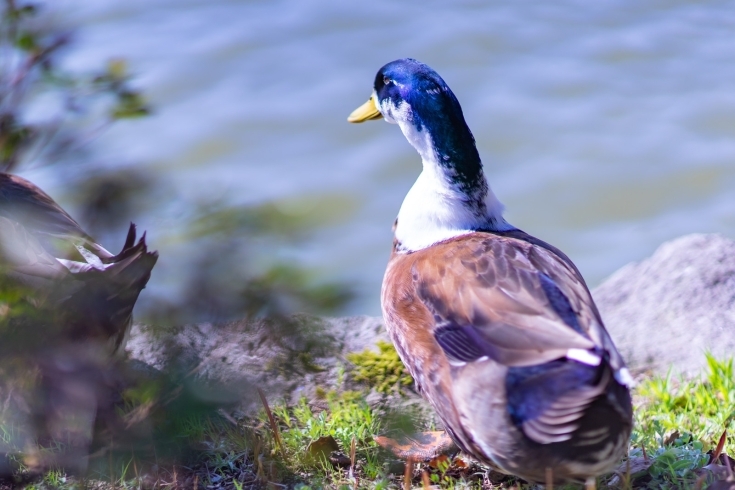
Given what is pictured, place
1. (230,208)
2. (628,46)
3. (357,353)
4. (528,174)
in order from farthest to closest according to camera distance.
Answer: (628,46)
(528,174)
(357,353)
(230,208)

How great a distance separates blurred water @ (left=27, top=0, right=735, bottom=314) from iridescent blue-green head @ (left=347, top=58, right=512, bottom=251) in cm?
278

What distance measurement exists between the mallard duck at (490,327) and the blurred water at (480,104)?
9.35 feet

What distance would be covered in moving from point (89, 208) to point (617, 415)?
60.1 inches

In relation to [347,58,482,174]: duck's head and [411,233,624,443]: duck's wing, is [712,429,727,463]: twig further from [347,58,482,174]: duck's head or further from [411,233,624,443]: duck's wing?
[347,58,482,174]: duck's head

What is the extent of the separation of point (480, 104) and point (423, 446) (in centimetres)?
524

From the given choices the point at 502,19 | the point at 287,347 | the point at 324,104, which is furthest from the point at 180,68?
the point at 287,347

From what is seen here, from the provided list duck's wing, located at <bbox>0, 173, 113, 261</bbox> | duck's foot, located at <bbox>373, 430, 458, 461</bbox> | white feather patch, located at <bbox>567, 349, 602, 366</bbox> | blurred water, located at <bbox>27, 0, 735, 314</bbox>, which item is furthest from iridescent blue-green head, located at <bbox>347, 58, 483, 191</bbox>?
blurred water, located at <bbox>27, 0, 735, 314</bbox>

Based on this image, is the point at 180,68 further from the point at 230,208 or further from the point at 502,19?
the point at 230,208

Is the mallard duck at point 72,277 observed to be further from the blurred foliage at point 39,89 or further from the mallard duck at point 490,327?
the mallard duck at point 490,327

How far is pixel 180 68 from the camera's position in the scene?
8.30 m

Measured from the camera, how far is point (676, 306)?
4.50 m

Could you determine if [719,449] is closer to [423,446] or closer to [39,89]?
[423,446]

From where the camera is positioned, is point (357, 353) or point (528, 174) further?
point (528, 174)

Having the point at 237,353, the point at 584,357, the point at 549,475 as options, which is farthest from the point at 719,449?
the point at 237,353
